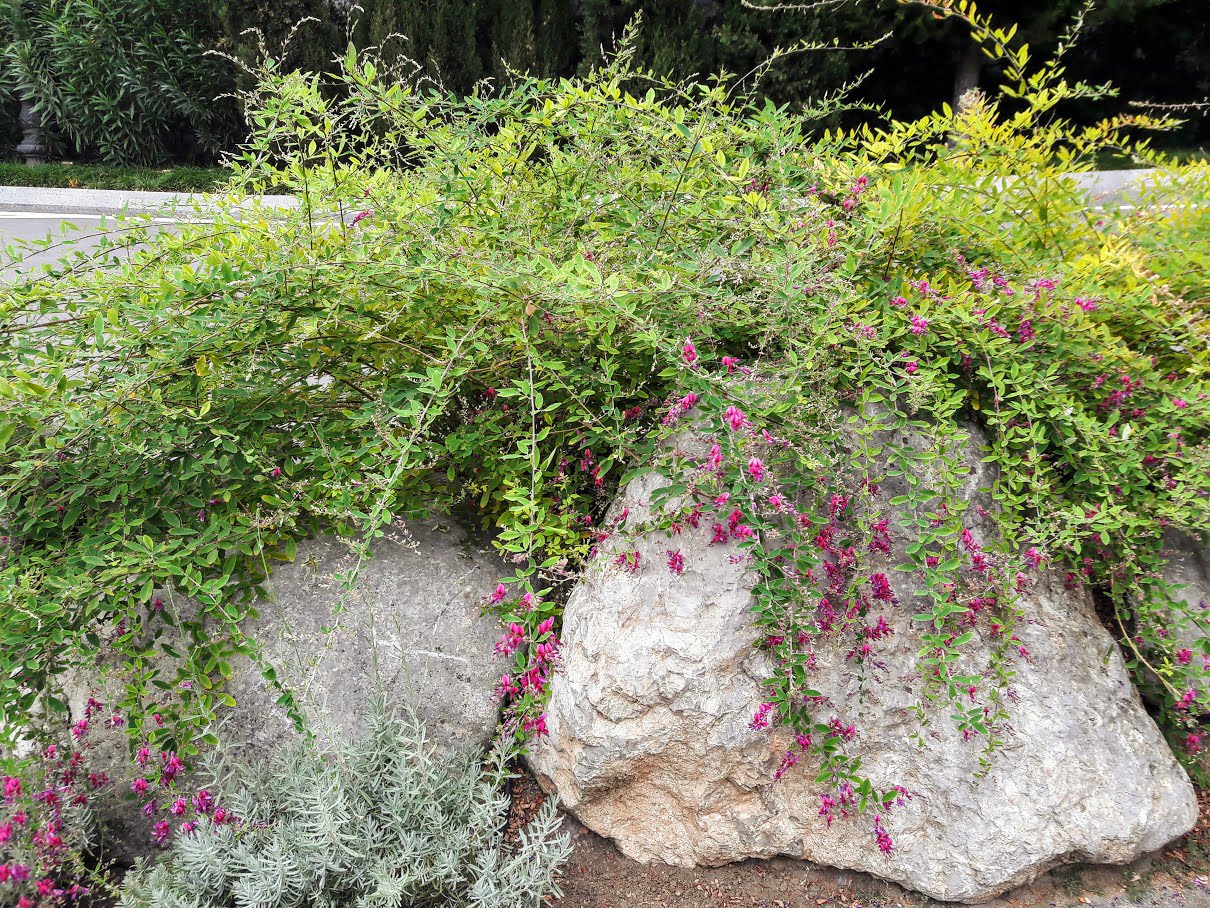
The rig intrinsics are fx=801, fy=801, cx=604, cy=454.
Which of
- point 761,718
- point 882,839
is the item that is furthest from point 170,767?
point 882,839

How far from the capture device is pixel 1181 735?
2369 mm

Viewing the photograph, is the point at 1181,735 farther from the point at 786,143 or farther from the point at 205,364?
the point at 205,364

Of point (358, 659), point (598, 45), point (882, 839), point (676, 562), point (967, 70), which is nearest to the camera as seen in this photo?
point (882, 839)

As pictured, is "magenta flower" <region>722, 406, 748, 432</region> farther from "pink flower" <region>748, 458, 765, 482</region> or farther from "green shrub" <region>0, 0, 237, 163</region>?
"green shrub" <region>0, 0, 237, 163</region>

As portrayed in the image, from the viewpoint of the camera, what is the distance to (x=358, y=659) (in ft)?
7.62

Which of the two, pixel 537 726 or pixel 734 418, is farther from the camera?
pixel 537 726

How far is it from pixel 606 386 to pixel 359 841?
4.45ft

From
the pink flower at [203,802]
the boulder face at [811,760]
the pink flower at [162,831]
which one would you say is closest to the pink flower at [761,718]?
the boulder face at [811,760]

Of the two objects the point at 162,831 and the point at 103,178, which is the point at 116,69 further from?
the point at 162,831

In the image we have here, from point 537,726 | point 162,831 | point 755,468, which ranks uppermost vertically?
point 755,468

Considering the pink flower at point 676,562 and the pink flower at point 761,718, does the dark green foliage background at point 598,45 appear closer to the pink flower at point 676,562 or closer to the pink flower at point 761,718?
the pink flower at point 676,562

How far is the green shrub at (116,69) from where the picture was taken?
11.0 m

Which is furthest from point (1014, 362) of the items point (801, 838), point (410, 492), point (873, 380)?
point (410, 492)

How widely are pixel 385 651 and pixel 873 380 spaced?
1.57 metres
